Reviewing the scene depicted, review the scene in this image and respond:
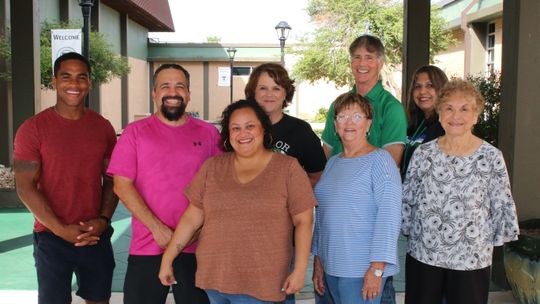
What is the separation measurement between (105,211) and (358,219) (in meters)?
1.54

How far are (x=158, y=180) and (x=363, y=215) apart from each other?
42.3 inches

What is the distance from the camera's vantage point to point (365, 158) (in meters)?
2.77

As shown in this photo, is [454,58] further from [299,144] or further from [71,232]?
[71,232]

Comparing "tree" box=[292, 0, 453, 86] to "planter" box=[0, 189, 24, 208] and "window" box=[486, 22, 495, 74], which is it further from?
"planter" box=[0, 189, 24, 208]

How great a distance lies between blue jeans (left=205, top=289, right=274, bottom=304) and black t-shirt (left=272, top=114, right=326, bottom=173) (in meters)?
0.90

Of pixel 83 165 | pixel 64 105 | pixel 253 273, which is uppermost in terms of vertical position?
pixel 64 105

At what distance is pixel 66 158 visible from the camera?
10.2ft

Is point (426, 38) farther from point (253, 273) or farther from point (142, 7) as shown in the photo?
point (142, 7)

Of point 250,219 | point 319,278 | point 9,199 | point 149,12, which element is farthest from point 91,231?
point 149,12

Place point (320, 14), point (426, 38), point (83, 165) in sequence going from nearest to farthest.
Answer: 1. point (83, 165)
2. point (426, 38)
3. point (320, 14)

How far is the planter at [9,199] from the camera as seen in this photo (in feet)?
27.5

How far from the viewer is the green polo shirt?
316 cm

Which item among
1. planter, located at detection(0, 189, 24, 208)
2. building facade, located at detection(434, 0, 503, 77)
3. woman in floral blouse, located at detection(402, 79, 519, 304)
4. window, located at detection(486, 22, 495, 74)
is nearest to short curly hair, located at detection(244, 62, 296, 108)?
woman in floral blouse, located at detection(402, 79, 519, 304)

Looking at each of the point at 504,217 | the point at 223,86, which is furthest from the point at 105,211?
the point at 223,86
